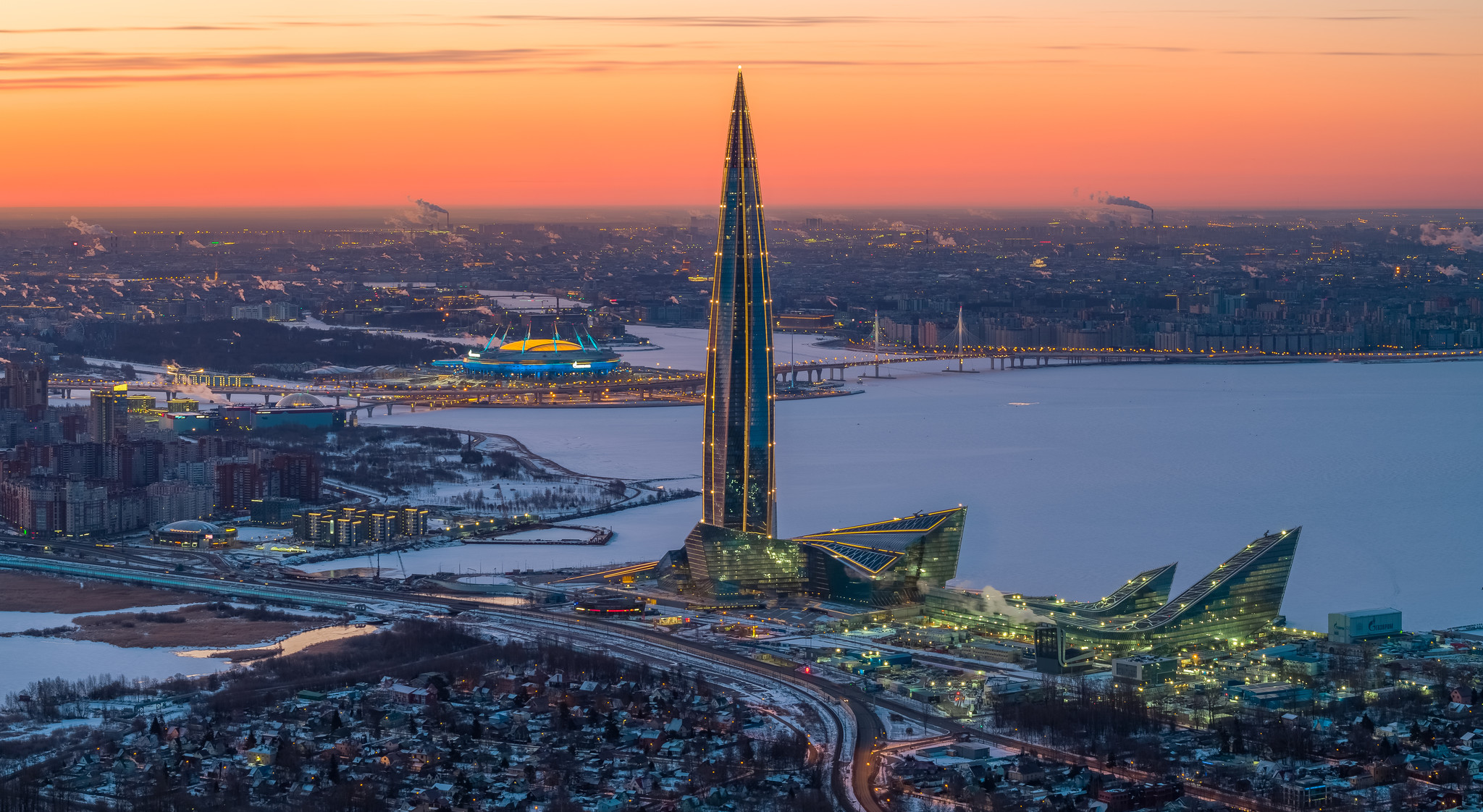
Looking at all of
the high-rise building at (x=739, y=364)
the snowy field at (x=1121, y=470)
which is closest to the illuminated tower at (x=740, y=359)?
the high-rise building at (x=739, y=364)

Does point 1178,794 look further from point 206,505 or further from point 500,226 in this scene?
point 500,226

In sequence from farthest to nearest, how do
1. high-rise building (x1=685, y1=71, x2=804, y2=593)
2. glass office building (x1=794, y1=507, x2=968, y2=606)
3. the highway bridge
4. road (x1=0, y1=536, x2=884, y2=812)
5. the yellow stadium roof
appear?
the yellow stadium roof → the highway bridge → high-rise building (x1=685, y1=71, x2=804, y2=593) → glass office building (x1=794, y1=507, x2=968, y2=606) → road (x1=0, y1=536, x2=884, y2=812)

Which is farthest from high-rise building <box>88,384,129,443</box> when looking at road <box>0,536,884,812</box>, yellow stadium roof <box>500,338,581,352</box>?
yellow stadium roof <box>500,338,581,352</box>

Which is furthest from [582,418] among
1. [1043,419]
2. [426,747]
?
[426,747]

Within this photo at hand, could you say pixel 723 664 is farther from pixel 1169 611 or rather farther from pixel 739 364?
pixel 739 364

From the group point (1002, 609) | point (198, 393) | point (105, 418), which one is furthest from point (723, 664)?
point (198, 393)

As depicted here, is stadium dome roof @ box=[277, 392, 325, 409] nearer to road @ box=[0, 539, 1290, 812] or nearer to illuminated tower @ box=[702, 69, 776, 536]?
road @ box=[0, 539, 1290, 812]
